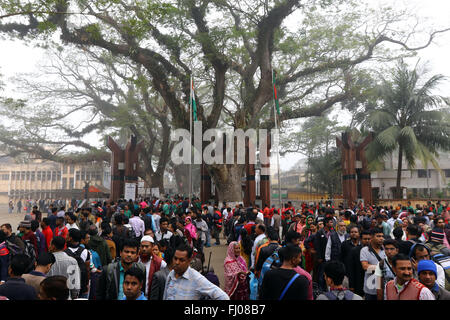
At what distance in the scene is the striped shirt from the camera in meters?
2.82

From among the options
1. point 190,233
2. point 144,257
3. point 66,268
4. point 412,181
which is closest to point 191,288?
point 144,257

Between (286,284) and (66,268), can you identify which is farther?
(66,268)

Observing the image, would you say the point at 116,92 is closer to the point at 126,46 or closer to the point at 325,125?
the point at 126,46

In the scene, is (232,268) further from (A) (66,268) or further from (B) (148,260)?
(A) (66,268)

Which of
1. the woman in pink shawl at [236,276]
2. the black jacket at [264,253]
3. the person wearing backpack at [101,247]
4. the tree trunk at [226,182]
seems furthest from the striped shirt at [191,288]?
the tree trunk at [226,182]

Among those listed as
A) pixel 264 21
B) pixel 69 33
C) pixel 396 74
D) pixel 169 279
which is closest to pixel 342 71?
pixel 396 74

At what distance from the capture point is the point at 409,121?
21078mm

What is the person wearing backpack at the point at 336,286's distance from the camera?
2.71m

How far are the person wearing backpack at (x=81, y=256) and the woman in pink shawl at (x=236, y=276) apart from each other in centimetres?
184

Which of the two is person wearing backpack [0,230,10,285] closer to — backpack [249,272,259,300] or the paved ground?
backpack [249,272,259,300]

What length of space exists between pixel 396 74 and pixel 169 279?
933 inches

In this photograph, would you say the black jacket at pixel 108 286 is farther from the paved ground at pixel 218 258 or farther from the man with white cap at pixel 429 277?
the paved ground at pixel 218 258

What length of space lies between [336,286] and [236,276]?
1512 millimetres

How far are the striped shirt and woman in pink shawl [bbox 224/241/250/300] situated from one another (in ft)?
4.02
